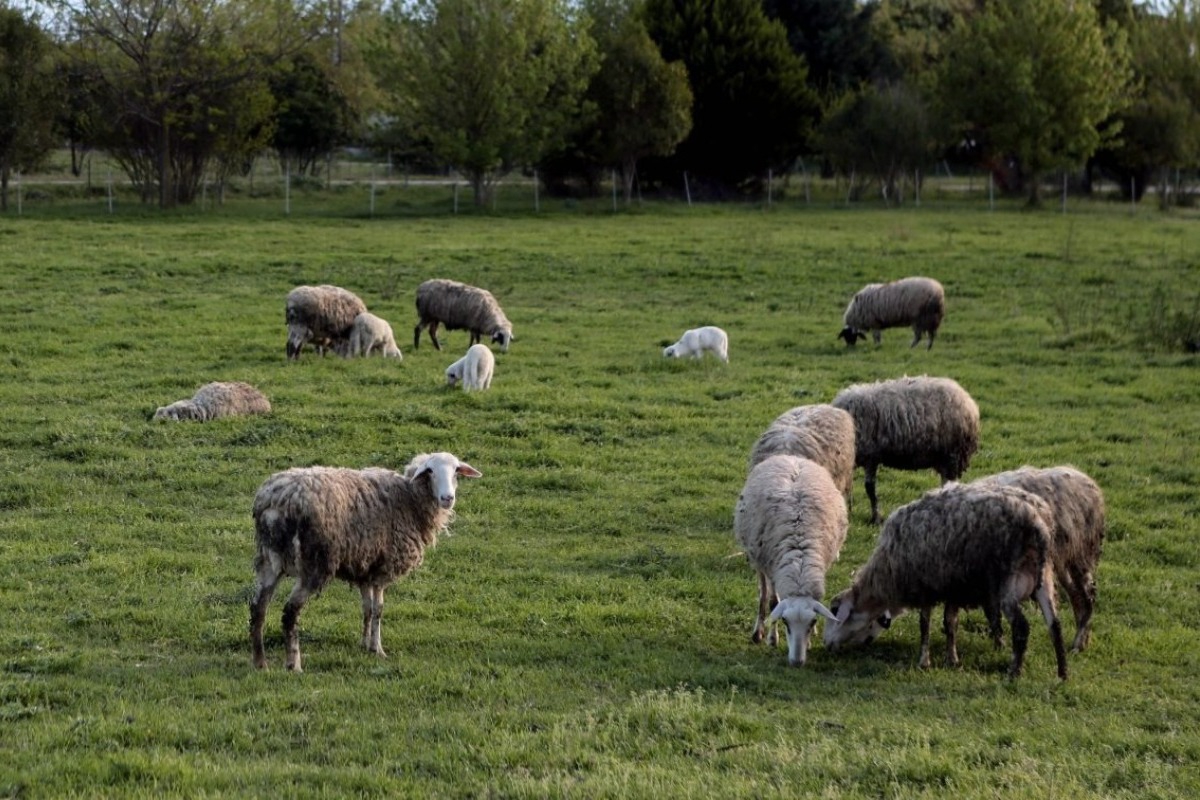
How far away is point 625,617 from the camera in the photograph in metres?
9.96

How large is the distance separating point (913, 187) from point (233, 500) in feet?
152

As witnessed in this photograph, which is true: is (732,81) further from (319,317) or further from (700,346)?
(319,317)

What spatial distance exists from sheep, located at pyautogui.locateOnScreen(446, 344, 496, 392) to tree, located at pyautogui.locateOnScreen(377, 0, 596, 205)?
28.6 m

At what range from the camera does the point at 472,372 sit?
17.9 metres

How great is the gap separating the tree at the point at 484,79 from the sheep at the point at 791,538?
3697 centimetres

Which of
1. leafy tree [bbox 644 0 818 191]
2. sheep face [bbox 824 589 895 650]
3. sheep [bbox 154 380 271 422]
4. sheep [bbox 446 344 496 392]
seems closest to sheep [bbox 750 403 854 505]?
sheep face [bbox 824 589 895 650]

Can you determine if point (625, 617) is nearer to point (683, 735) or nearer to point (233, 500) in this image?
point (683, 735)

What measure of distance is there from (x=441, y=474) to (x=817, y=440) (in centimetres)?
354

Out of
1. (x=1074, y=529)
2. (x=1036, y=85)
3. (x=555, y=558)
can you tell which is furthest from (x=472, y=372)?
(x=1036, y=85)

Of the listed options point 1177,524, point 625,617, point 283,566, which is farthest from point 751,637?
point 1177,524

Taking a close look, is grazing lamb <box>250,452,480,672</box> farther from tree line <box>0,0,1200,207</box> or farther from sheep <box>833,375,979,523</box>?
tree line <box>0,0,1200,207</box>

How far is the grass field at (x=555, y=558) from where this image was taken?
22.6ft

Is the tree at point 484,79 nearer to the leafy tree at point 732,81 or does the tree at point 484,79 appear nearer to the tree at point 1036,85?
the leafy tree at point 732,81

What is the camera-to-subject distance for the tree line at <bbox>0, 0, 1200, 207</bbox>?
42.8 m
